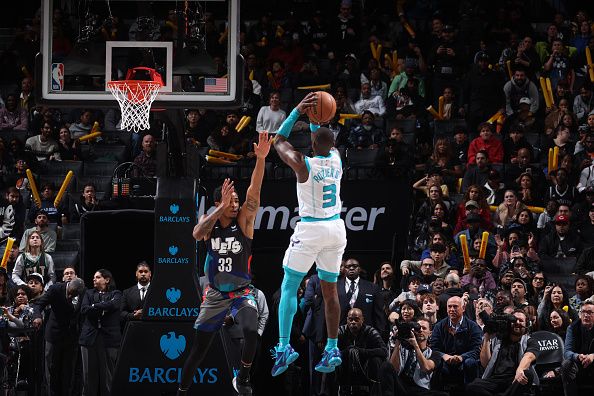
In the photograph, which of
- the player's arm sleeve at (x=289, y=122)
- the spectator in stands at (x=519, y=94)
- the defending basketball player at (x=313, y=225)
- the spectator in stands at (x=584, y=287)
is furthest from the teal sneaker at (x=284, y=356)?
the spectator in stands at (x=519, y=94)

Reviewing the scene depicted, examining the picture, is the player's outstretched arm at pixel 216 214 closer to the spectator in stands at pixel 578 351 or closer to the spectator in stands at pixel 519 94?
the spectator in stands at pixel 578 351

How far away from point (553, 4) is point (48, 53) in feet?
44.6

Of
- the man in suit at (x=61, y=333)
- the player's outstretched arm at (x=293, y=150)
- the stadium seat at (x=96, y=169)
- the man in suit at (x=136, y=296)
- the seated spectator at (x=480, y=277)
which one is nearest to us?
the player's outstretched arm at (x=293, y=150)

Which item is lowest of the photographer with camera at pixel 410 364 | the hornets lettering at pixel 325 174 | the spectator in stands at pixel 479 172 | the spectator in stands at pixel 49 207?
the photographer with camera at pixel 410 364

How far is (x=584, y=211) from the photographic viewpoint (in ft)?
57.7

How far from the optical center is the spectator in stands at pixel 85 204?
59.9 ft

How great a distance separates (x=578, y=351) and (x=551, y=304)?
37.7 inches

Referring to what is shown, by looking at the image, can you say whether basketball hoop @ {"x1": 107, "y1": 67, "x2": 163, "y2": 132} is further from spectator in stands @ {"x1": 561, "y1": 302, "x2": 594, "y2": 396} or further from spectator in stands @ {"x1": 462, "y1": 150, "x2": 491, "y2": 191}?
spectator in stands @ {"x1": 462, "y1": 150, "x2": 491, "y2": 191}

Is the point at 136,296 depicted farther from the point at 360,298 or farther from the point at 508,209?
the point at 508,209

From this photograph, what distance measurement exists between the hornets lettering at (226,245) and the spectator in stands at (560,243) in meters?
6.47

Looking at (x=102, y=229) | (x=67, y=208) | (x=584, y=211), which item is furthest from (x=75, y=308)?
(x=584, y=211)

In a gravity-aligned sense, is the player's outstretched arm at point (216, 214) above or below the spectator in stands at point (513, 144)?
below

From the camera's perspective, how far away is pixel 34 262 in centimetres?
1741

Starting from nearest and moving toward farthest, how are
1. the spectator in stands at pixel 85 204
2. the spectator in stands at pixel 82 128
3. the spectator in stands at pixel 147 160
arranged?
the spectator in stands at pixel 85 204 < the spectator in stands at pixel 147 160 < the spectator in stands at pixel 82 128
